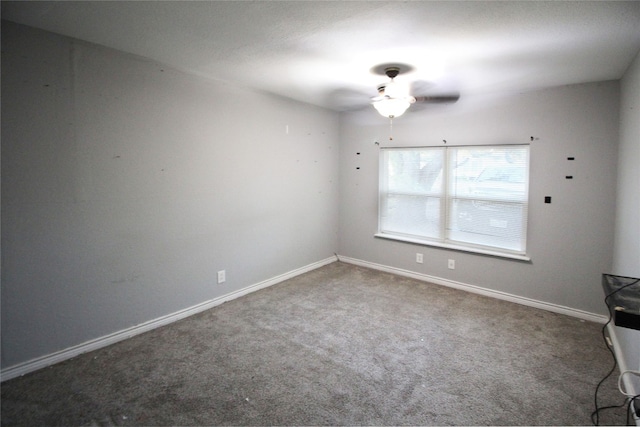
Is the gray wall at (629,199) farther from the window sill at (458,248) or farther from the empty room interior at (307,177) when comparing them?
the window sill at (458,248)

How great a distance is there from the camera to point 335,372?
7.68ft

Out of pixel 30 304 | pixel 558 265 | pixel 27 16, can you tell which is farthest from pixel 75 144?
pixel 558 265

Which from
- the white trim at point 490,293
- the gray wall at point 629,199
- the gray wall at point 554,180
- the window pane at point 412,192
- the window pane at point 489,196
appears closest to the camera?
the gray wall at point 629,199

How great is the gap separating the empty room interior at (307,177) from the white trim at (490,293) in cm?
2

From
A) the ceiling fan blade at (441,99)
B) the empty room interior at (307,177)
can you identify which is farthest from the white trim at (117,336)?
the ceiling fan blade at (441,99)

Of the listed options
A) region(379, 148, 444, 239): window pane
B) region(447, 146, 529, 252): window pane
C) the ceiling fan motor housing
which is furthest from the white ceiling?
region(379, 148, 444, 239): window pane

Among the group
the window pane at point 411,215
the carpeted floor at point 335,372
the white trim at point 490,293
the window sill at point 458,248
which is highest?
the window pane at point 411,215

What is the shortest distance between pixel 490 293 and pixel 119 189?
152 inches

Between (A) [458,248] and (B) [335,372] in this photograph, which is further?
(A) [458,248]

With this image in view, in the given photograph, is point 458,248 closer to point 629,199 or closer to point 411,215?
point 411,215

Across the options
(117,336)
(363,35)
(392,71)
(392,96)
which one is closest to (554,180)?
(392,96)

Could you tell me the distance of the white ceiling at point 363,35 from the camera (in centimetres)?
185

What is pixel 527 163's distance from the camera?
3.49 metres

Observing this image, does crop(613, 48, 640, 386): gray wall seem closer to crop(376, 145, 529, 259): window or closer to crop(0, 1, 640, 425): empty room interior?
crop(0, 1, 640, 425): empty room interior
